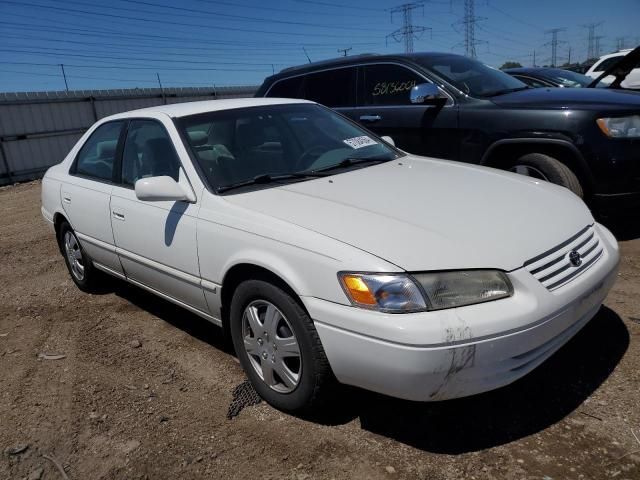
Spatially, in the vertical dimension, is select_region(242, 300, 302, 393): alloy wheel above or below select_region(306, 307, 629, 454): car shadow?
above

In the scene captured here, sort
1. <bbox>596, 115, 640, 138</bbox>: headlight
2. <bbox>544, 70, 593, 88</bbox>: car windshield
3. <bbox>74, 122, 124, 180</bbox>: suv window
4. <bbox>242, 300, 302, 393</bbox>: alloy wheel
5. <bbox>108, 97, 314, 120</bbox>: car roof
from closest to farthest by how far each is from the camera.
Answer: <bbox>242, 300, 302, 393</bbox>: alloy wheel → <bbox>108, 97, 314, 120</bbox>: car roof → <bbox>74, 122, 124, 180</bbox>: suv window → <bbox>596, 115, 640, 138</bbox>: headlight → <bbox>544, 70, 593, 88</bbox>: car windshield

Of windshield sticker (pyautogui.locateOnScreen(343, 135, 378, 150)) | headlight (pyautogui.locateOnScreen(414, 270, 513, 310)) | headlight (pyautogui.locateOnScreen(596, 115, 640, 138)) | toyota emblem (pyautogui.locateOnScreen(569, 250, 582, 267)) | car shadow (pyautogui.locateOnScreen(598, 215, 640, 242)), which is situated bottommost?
car shadow (pyautogui.locateOnScreen(598, 215, 640, 242))

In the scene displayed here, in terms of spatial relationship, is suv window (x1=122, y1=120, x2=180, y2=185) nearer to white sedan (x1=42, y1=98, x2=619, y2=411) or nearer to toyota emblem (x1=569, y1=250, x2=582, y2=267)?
white sedan (x1=42, y1=98, x2=619, y2=411)

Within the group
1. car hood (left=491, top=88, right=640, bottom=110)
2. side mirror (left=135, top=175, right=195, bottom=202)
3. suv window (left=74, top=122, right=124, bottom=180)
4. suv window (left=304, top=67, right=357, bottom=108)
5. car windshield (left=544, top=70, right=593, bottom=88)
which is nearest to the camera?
side mirror (left=135, top=175, right=195, bottom=202)

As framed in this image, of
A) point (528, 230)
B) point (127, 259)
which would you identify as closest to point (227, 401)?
point (127, 259)

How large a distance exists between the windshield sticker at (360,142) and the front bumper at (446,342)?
164 cm

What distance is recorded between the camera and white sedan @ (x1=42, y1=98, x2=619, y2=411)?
2123mm

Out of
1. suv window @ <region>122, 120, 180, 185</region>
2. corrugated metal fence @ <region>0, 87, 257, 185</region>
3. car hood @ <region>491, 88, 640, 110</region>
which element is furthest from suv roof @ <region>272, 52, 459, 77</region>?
corrugated metal fence @ <region>0, 87, 257, 185</region>

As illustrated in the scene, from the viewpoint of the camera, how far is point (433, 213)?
8.34ft

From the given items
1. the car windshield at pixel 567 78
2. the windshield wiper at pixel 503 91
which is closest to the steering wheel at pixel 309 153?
the windshield wiper at pixel 503 91

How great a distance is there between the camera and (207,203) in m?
2.87

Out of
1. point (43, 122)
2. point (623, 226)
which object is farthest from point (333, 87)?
point (43, 122)

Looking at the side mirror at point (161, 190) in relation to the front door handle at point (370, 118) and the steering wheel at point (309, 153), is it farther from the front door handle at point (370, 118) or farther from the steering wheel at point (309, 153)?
the front door handle at point (370, 118)

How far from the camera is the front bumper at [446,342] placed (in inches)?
80.6
